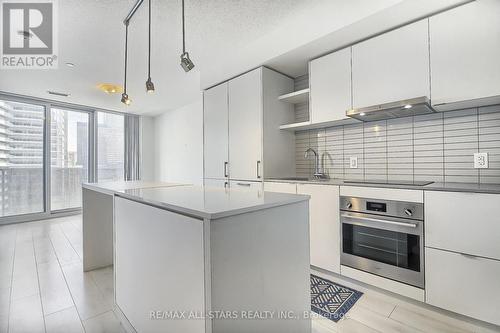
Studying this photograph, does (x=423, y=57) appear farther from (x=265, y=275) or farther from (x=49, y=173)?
(x=49, y=173)

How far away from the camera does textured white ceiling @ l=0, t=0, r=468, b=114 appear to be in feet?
6.72

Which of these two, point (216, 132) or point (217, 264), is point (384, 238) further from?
point (216, 132)

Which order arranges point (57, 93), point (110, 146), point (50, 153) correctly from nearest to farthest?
point (57, 93), point (50, 153), point (110, 146)

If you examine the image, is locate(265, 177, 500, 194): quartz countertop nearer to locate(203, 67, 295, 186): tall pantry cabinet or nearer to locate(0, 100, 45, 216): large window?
locate(203, 67, 295, 186): tall pantry cabinet

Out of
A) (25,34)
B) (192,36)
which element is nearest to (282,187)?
(192,36)

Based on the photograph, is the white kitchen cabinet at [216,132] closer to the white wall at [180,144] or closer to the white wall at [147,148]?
the white wall at [180,144]

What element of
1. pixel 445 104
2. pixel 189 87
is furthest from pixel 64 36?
pixel 445 104

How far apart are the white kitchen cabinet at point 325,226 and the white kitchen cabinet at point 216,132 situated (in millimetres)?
1356

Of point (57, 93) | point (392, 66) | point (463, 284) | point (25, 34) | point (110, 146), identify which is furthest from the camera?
point (110, 146)

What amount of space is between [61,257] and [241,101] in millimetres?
2869

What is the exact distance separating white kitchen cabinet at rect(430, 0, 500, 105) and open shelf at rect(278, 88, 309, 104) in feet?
3.79

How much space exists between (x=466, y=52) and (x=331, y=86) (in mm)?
990

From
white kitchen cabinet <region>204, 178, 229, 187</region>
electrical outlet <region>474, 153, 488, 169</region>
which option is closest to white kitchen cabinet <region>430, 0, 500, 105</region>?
electrical outlet <region>474, 153, 488, 169</region>

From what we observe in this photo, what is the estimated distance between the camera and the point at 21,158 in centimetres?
449
